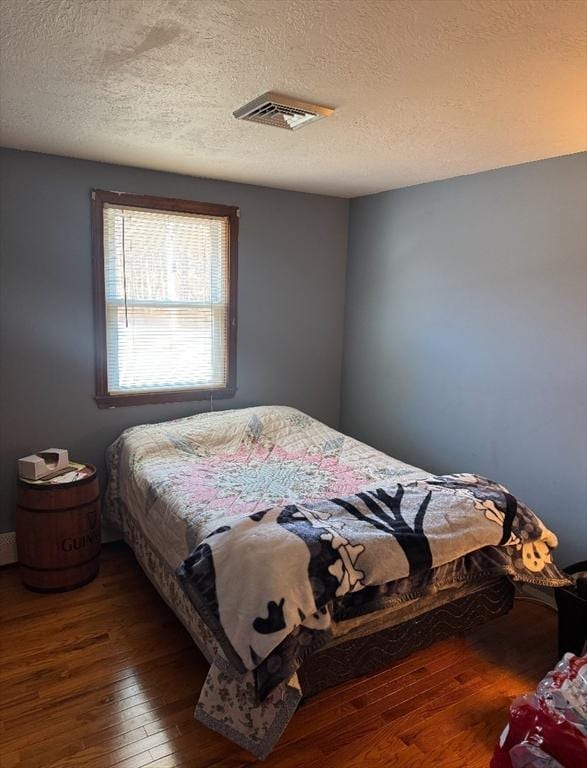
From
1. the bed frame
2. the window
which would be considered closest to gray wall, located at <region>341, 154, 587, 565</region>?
the bed frame

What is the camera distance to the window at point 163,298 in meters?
3.08

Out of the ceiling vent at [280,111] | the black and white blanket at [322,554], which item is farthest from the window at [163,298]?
the black and white blanket at [322,554]

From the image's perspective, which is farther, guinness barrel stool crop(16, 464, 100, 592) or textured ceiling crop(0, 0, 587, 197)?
guinness barrel stool crop(16, 464, 100, 592)

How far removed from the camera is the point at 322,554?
69.6 inches

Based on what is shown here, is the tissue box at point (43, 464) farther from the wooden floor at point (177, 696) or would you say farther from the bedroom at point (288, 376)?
the wooden floor at point (177, 696)

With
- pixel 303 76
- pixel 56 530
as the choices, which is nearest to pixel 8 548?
pixel 56 530

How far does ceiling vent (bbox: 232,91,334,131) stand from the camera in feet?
6.15

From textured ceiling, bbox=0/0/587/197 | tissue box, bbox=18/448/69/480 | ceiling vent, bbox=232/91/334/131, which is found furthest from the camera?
tissue box, bbox=18/448/69/480

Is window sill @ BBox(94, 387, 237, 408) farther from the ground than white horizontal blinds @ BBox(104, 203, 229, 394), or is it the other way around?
white horizontal blinds @ BBox(104, 203, 229, 394)

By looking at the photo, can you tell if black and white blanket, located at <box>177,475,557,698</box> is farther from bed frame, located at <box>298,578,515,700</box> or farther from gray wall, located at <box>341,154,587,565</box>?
gray wall, located at <box>341,154,587,565</box>

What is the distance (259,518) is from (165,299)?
6.03 ft

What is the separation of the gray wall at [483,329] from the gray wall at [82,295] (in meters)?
0.48

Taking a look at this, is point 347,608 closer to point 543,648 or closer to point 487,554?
point 487,554

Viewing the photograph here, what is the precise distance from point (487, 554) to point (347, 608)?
0.68 meters
